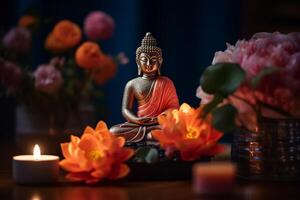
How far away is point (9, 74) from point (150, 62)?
0.93 m

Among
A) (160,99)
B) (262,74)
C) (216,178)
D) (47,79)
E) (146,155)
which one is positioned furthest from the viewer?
(47,79)

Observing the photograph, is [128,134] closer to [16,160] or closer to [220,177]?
[16,160]

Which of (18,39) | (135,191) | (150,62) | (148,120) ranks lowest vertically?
(135,191)

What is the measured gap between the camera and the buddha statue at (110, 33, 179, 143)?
1.32 metres

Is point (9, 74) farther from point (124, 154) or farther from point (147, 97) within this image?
point (124, 154)

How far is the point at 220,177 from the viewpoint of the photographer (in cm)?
96

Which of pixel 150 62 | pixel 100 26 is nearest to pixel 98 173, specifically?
pixel 150 62

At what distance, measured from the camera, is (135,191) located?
1099 millimetres

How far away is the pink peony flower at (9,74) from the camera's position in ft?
7.07

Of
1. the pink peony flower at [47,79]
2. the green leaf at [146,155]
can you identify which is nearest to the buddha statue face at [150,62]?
the green leaf at [146,155]

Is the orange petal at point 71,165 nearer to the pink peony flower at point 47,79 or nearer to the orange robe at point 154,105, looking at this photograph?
the orange robe at point 154,105

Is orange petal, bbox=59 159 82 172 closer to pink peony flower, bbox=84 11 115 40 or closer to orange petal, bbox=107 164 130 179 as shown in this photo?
orange petal, bbox=107 164 130 179

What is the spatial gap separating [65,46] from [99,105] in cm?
32

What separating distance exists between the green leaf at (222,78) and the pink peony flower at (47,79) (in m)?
1.07
